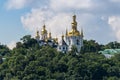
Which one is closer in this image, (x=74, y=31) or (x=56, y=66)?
(x=56, y=66)

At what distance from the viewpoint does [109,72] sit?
8375 cm

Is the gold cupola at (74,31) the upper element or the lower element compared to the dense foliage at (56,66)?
upper

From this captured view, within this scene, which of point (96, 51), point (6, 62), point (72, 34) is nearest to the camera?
point (6, 62)

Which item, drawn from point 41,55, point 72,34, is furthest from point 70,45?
point 41,55

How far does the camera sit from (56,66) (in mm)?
83125

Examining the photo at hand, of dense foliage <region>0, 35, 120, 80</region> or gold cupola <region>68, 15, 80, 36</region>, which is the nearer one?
dense foliage <region>0, 35, 120, 80</region>

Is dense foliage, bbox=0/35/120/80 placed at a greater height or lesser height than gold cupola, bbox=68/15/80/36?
lesser

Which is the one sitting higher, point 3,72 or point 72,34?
point 72,34

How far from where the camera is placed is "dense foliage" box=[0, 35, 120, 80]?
264 feet

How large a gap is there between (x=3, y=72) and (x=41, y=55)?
6759mm

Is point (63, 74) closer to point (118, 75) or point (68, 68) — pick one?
point (68, 68)

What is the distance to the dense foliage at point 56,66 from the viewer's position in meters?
80.4

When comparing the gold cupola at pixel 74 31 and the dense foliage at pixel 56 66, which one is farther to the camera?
the gold cupola at pixel 74 31

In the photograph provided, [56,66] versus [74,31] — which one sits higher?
[74,31]
